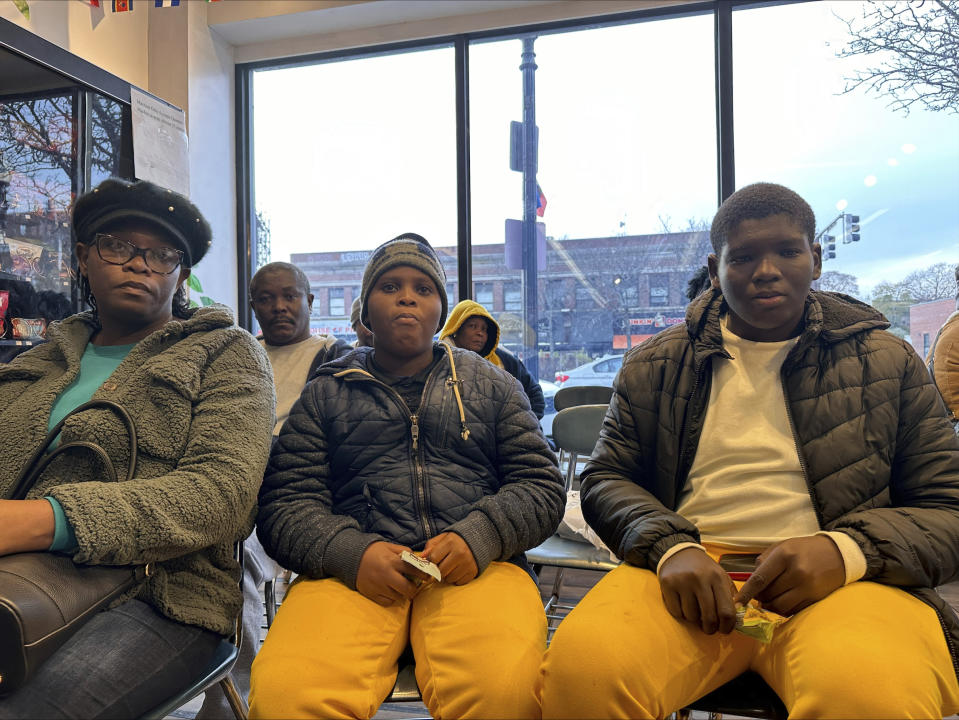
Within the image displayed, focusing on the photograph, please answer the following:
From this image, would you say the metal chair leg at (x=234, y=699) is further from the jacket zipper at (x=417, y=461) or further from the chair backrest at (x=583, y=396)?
the chair backrest at (x=583, y=396)

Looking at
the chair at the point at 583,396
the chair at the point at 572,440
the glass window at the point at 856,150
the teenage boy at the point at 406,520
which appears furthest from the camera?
the glass window at the point at 856,150

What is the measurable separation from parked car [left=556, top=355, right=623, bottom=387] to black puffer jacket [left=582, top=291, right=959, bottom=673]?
267 centimetres

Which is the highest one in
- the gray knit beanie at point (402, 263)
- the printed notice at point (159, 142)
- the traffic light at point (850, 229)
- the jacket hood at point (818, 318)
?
the printed notice at point (159, 142)

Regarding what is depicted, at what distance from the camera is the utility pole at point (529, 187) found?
4215 millimetres

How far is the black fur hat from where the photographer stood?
4.69ft

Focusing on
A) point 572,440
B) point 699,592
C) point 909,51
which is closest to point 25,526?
point 699,592

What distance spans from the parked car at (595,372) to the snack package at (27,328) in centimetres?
271

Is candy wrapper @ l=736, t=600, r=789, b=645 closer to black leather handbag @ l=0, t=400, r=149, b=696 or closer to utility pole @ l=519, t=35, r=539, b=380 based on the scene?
black leather handbag @ l=0, t=400, r=149, b=696

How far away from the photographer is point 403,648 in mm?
1294

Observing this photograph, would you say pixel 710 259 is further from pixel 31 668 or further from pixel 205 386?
pixel 31 668

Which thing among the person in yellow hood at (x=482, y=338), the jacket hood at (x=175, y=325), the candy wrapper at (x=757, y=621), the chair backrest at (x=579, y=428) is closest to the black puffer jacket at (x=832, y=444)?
the candy wrapper at (x=757, y=621)

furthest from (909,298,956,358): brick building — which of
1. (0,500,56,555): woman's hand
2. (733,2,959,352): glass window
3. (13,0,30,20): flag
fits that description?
(13,0,30,20): flag

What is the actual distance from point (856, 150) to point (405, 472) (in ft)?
11.8

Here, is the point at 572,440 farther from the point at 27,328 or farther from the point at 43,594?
the point at 27,328
